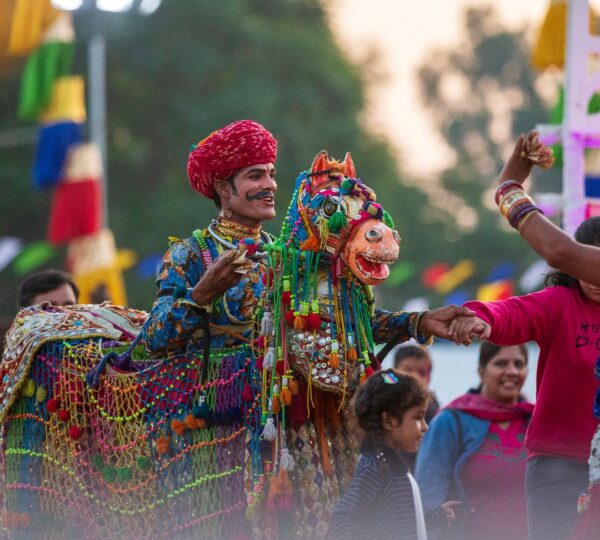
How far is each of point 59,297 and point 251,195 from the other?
1.91 m

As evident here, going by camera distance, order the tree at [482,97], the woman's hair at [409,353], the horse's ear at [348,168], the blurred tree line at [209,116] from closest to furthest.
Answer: the horse's ear at [348,168]
the woman's hair at [409,353]
the blurred tree line at [209,116]
the tree at [482,97]

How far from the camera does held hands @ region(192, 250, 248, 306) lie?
14.8ft

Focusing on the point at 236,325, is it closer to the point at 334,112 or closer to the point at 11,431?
the point at 11,431

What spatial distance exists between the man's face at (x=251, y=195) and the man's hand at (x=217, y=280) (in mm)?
503

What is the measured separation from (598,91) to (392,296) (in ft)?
73.1

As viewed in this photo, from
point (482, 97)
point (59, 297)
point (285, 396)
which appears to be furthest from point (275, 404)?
point (482, 97)

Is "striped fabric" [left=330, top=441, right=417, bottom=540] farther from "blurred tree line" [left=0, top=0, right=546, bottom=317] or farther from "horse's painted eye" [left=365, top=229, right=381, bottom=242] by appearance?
"blurred tree line" [left=0, top=0, right=546, bottom=317]

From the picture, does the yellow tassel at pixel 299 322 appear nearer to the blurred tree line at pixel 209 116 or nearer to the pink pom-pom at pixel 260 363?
the pink pom-pom at pixel 260 363

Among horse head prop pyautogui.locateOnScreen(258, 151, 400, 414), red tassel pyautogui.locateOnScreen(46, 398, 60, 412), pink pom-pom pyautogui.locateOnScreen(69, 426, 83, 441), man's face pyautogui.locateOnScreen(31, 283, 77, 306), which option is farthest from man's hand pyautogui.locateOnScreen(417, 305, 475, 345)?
man's face pyautogui.locateOnScreen(31, 283, 77, 306)

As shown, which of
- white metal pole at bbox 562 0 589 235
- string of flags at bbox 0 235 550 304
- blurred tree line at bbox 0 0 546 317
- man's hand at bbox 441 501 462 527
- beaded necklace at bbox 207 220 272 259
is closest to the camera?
beaded necklace at bbox 207 220 272 259

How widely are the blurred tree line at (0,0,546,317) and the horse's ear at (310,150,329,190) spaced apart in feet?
63.0

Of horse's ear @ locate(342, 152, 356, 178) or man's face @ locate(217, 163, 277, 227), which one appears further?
man's face @ locate(217, 163, 277, 227)

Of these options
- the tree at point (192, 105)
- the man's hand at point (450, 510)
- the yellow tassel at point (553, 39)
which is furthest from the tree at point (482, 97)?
the man's hand at point (450, 510)

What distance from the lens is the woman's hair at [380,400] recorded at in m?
4.40
